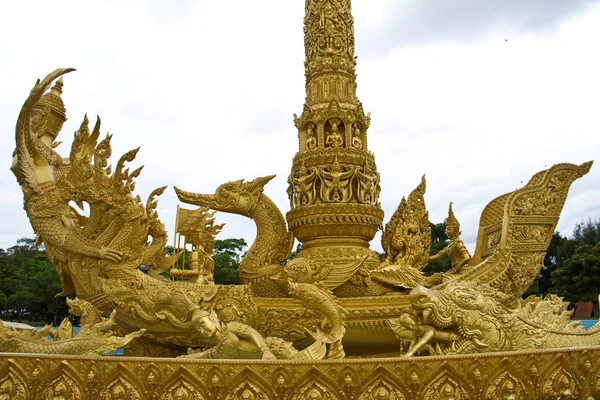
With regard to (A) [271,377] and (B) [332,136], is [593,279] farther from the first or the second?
(A) [271,377]

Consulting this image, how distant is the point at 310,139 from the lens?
7465 millimetres

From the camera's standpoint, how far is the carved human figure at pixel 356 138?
24.2 ft

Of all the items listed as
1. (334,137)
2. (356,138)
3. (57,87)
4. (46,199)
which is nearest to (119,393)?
(46,199)

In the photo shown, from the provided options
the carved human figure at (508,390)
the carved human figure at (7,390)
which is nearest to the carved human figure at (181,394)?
the carved human figure at (7,390)

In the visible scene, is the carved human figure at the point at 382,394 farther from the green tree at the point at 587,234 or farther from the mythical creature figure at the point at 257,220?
the green tree at the point at 587,234

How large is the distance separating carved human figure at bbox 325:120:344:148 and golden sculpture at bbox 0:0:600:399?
0.06 feet

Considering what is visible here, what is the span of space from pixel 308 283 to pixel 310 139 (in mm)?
2230

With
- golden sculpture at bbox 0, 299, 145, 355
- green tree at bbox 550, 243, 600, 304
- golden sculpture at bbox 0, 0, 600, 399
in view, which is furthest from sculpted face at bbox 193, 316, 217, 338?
green tree at bbox 550, 243, 600, 304

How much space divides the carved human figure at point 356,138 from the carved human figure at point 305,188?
684 mm

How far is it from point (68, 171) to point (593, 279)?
712 inches

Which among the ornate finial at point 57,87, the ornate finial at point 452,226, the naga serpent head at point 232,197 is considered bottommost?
the ornate finial at point 452,226

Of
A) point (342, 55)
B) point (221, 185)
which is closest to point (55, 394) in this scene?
point (221, 185)

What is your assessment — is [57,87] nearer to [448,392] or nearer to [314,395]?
[314,395]

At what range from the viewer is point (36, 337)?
4832mm
